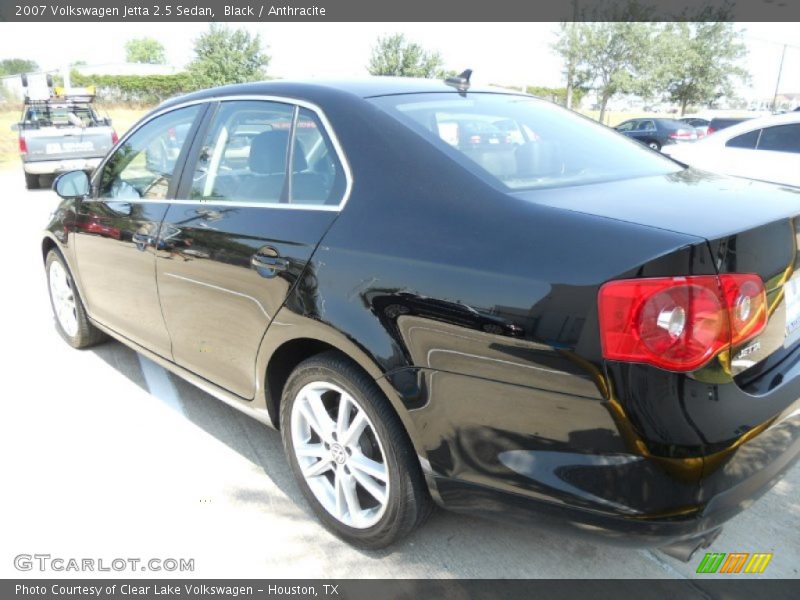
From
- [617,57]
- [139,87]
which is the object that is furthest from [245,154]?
[139,87]

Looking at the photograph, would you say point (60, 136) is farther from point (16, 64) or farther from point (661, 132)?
point (16, 64)

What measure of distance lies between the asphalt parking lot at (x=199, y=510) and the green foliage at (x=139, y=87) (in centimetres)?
4748

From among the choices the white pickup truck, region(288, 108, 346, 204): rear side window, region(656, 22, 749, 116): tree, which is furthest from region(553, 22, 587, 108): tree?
region(288, 108, 346, 204): rear side window

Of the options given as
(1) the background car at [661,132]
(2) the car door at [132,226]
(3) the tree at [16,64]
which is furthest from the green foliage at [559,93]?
(3) the tree at [16,64]

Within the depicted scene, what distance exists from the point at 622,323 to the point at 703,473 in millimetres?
462

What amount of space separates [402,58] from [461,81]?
28924mm

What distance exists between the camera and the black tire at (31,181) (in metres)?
14.4

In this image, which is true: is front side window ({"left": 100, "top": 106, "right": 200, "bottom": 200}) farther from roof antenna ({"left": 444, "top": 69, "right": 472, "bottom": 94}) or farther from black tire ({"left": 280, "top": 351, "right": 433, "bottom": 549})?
black tire ({"left": 280, "top": 351, "right": 433, "bottom": 549})

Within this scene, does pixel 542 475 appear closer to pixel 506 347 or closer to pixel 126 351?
pixel 506 347

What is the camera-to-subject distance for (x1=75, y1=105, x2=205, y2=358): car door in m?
3.31

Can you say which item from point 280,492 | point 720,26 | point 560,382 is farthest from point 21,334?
point 720,26

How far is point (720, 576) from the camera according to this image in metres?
2.41

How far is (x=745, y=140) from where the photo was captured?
764 centimetres

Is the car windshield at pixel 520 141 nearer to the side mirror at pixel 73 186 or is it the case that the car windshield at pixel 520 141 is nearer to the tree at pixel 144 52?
the side mirror at pixel 73 186
